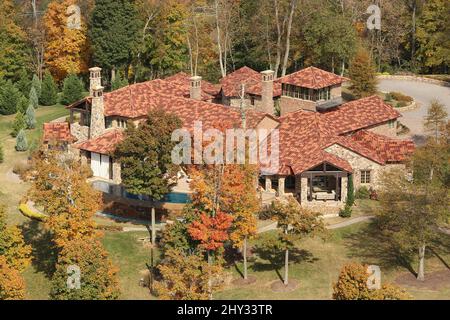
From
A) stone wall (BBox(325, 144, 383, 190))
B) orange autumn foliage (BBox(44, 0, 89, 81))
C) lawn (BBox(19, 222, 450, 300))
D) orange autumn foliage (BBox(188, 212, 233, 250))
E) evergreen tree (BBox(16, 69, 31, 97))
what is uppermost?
orange autumn foliage (BBox(44, 0, 89, 81))

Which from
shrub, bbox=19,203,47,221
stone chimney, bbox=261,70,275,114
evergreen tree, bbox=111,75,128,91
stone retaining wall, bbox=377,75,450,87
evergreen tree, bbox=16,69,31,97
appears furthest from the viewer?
stone retaining wall, bbox=377,75,450,87

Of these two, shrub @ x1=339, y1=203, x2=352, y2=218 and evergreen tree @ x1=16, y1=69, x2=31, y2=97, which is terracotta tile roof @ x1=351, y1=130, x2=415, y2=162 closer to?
shrub @ x1=339, y1=203, x2=352, y2=218

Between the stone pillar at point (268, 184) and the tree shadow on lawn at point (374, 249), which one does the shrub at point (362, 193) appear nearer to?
the tree shadow on lawn at point (374, 249)

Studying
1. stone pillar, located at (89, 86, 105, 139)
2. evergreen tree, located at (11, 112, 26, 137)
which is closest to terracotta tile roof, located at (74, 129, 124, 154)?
stone pillar, located at (89, 86, 105, 139)

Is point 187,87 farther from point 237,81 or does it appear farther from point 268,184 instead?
point 268,184

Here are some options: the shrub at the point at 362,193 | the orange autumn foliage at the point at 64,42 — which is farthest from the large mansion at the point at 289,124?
the orange autumn foliage at the point at 64,42

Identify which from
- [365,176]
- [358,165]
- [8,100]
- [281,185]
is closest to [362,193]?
[365,176]
